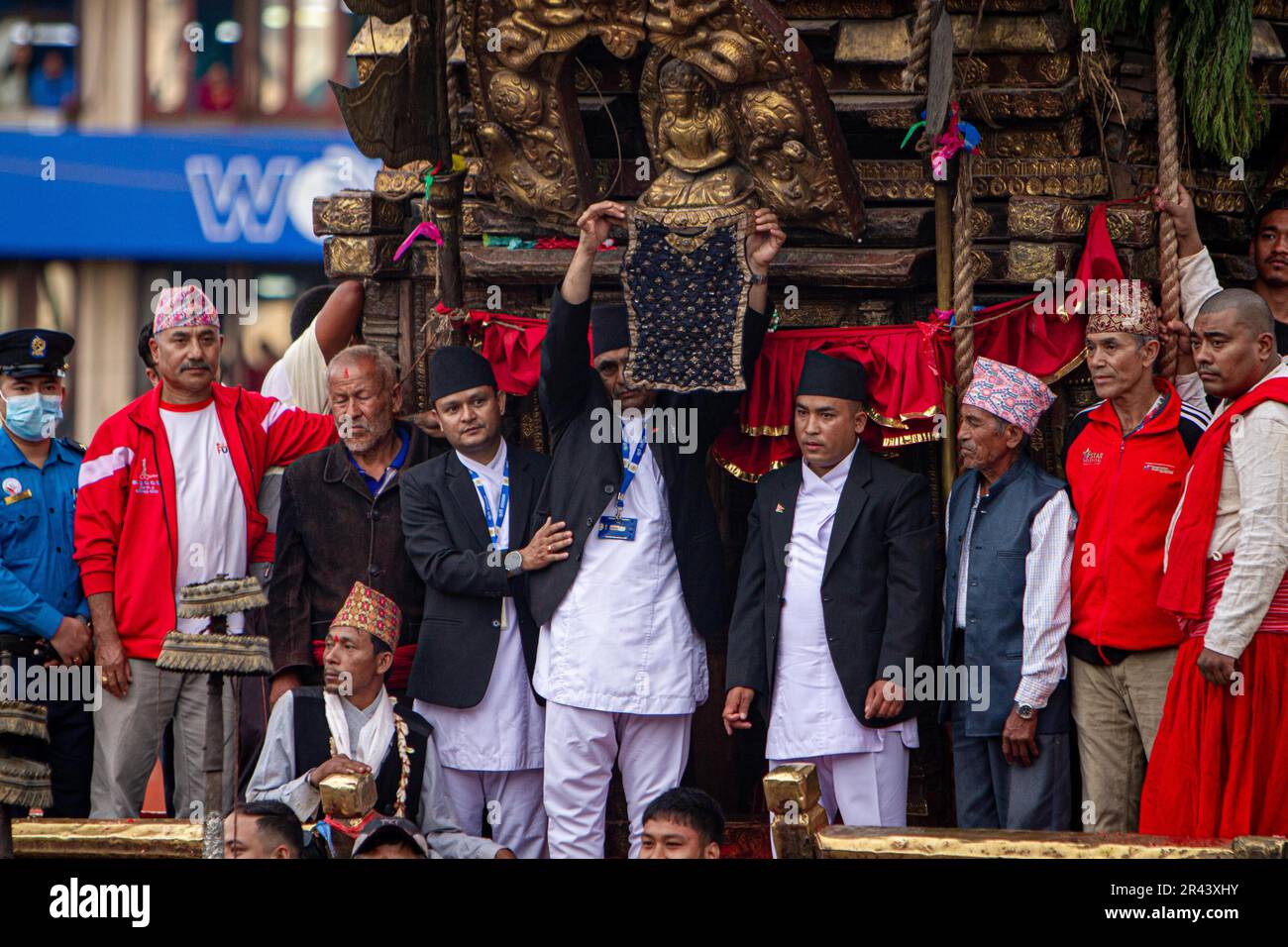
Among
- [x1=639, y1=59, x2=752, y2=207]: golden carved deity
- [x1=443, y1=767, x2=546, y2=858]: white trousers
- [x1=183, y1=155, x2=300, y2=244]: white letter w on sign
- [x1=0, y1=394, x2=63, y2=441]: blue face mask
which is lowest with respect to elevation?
[x1=443, y1=767, x2=546, y2=858]: white trousers

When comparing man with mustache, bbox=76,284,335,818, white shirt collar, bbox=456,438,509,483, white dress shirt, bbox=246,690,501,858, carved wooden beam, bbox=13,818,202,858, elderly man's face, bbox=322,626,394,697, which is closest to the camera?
carved wooden beam, bbox=13,818,202,858

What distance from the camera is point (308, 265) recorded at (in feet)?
44.6

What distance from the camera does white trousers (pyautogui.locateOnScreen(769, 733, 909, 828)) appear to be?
6.15 m

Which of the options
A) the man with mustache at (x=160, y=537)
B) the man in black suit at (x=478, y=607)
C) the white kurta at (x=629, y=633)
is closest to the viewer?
the white kurta at (x=629, y=633)

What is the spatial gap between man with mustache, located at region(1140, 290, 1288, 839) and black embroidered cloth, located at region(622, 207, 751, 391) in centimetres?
167

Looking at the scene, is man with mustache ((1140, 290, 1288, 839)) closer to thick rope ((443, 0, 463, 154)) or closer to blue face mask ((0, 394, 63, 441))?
thick rope ((443, 0, 463, 154))

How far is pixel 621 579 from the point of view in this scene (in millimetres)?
6320

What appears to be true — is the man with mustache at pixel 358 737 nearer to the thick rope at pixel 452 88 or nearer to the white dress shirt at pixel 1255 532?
the thick rope at pixel 452 88

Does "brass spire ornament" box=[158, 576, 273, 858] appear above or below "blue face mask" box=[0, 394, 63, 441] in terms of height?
below

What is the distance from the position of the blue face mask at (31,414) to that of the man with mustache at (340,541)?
3.00 feet

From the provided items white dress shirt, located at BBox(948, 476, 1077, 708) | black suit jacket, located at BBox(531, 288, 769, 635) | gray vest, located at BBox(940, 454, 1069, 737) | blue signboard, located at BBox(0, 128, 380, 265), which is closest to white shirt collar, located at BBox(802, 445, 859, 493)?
black suit jacket, located at BBox(531, 288, 769, 635)

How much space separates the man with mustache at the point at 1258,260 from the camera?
6297 mm

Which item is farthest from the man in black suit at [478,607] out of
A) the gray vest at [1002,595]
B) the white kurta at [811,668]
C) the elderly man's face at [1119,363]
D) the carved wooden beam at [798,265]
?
the elderly man's face at [1119,363]
